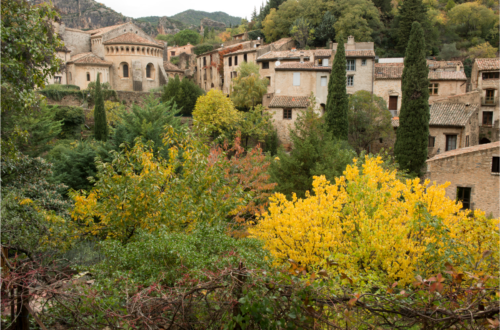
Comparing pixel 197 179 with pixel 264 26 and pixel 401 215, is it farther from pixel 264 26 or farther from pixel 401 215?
pixel 264 26

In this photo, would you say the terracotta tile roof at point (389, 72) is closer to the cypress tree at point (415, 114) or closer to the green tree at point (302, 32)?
the cypress tree at point (415, 114)

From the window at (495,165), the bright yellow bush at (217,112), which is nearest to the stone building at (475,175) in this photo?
the window at (495,165)

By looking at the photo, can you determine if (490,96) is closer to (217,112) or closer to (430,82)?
(430,82)

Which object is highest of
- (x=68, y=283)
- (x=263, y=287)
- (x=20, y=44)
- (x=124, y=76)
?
(x=124, y=76)

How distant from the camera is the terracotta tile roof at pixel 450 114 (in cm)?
3116

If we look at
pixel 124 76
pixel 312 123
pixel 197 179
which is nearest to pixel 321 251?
pixel 197 179

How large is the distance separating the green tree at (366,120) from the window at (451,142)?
457cm

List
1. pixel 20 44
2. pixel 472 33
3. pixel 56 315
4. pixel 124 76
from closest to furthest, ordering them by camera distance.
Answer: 1. pixel 56 315
2. pixel 20 44
3. pixel 124 76
4. pixel 472 33

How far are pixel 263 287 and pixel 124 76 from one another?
4875cm

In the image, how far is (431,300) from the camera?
11.5 feet

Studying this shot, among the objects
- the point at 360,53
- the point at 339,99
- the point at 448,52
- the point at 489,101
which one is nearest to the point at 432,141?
the point at 339,99

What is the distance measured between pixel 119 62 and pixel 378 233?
155 ft

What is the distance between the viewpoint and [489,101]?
121ft

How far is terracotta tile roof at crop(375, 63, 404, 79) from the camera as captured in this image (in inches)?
1415
